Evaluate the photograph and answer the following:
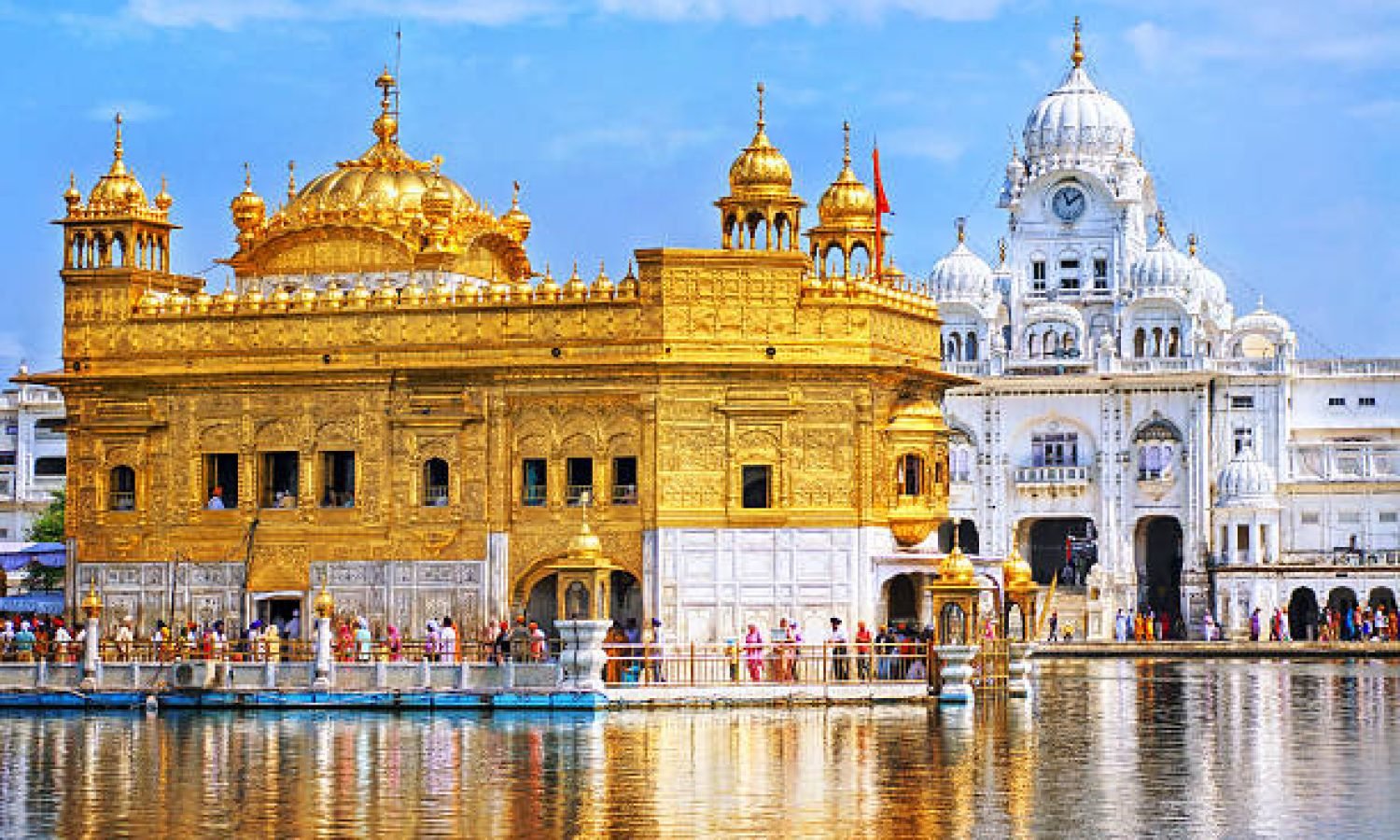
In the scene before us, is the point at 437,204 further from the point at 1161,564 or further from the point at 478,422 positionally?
the point at 1161,564

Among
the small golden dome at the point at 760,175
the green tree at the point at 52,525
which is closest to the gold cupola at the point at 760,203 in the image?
the small golden dome at the point at 760,175

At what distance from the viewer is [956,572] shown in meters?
36.6

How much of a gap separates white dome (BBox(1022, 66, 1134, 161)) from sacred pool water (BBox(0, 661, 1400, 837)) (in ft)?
149

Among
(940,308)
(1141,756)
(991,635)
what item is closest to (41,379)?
(991,635)

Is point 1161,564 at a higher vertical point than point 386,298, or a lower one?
lower

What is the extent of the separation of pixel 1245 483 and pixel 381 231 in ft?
113

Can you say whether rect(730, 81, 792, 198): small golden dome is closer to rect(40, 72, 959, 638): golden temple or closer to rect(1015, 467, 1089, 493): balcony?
rect(40, 72, 959, 638): golden temple

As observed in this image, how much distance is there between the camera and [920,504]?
41062 millimetres

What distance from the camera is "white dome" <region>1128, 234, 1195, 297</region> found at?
7638 centimetres

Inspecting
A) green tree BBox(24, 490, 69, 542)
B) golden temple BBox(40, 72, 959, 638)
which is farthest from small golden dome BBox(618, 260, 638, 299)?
green tree BBox(24, 490, 69, 542)

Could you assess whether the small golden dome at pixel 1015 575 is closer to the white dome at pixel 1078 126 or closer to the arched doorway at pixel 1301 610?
the arched doorway at pixel 1301 610

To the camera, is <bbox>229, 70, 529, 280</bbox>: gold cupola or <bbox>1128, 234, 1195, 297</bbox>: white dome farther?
<bbox>1128, 234, 1195, 297</bbox>: white dome

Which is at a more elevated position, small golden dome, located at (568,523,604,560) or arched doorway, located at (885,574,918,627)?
small golden dome, located at (568,523,604,560)

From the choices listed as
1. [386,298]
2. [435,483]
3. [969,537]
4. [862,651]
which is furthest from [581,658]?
[969,537]
